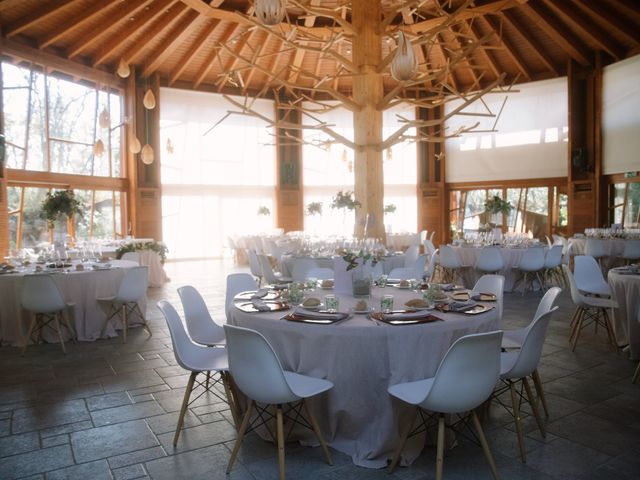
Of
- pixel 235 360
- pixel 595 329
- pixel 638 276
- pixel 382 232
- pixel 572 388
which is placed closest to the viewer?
pixel 235 360

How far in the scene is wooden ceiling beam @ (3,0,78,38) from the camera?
9.95 m

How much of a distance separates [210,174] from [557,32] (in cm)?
1018

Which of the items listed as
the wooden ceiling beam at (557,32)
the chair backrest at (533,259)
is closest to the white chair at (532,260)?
the chair backrest at (533,259)

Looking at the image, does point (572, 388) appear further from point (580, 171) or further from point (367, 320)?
point (580, 171)

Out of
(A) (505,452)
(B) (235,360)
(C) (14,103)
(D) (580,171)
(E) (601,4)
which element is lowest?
(A) (505,452)

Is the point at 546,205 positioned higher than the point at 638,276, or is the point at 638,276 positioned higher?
the point at 546,205

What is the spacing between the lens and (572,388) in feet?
13.6

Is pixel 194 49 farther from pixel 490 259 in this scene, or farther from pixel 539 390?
pixel 539 390

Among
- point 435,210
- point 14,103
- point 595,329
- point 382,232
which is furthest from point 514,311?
point 14,103

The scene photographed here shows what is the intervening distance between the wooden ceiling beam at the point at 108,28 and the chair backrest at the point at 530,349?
10.0 metres

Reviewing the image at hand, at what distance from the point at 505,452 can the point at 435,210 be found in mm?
13659

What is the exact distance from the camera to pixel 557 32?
12.0 metres

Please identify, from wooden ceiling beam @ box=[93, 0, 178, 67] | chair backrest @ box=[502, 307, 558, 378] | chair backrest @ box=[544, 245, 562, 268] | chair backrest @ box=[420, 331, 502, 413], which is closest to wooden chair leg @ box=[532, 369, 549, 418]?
chair backrest @ box=[502, 307, 558, 378]

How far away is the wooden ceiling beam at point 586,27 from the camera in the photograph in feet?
36.4
